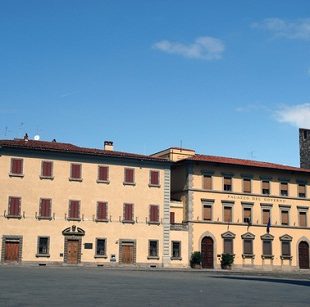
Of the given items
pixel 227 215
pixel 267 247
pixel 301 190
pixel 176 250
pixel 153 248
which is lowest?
pixel 176 250

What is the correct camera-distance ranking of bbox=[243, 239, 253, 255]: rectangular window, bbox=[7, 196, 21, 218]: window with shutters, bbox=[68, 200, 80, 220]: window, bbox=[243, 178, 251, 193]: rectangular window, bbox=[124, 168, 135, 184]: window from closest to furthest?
bbox=[7, 196, 21, 218]: window with shutters, bbox=[68, 200, 80, 220]: window, bbox=[124, 168, 135, 184]: window, bbox=[243, 239, 253, 255]: rectangular window, bbox=[243, 178, 251, 193]: rectangular window

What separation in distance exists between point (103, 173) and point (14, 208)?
8.49m

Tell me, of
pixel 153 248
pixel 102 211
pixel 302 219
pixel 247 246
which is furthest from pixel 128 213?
pixel 302 219

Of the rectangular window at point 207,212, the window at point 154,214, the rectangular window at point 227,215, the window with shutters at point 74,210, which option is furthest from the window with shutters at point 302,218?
the window with shutters at point 74,210

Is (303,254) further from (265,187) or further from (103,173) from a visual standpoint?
(103,173)

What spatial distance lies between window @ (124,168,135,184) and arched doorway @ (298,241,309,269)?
1985cm

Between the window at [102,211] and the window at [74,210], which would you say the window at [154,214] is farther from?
the window at [74,210]

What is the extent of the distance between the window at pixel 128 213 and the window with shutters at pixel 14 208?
949 centimetres

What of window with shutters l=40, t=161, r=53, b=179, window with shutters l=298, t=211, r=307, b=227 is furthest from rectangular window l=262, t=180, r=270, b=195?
window with shutters l=40, t=161, r=53, b=179

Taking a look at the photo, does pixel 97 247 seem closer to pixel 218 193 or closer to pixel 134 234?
pixel 134 234

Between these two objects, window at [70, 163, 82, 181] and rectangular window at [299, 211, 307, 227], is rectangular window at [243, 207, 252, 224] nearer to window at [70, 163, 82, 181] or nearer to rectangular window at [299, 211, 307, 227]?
Answer: rectangular window at [299, 211, 307, 227]

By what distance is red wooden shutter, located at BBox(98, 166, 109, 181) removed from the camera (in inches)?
1969

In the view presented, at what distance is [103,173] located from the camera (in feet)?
165

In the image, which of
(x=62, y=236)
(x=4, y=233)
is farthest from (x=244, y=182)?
(x=4, y=233)
